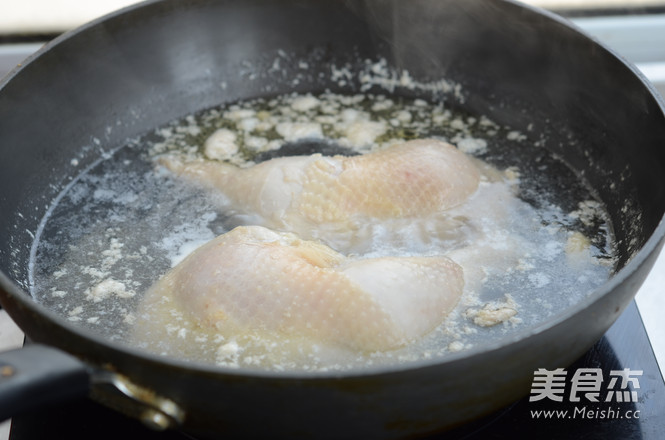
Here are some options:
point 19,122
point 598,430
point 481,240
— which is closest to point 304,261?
point 481,240

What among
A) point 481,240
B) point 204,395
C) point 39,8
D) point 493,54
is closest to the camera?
point 204,395

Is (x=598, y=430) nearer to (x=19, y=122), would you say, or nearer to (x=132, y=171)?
(x=132, y=171)

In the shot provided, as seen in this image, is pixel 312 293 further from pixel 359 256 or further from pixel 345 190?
pixel 345 190

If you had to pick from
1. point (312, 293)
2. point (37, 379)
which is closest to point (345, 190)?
point (312, 293)

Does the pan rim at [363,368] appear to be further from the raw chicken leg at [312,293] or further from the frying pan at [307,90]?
the raw chicken leg at [312,293]

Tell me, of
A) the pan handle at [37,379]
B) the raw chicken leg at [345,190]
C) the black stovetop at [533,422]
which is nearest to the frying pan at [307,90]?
the pan handle at [37,379]
